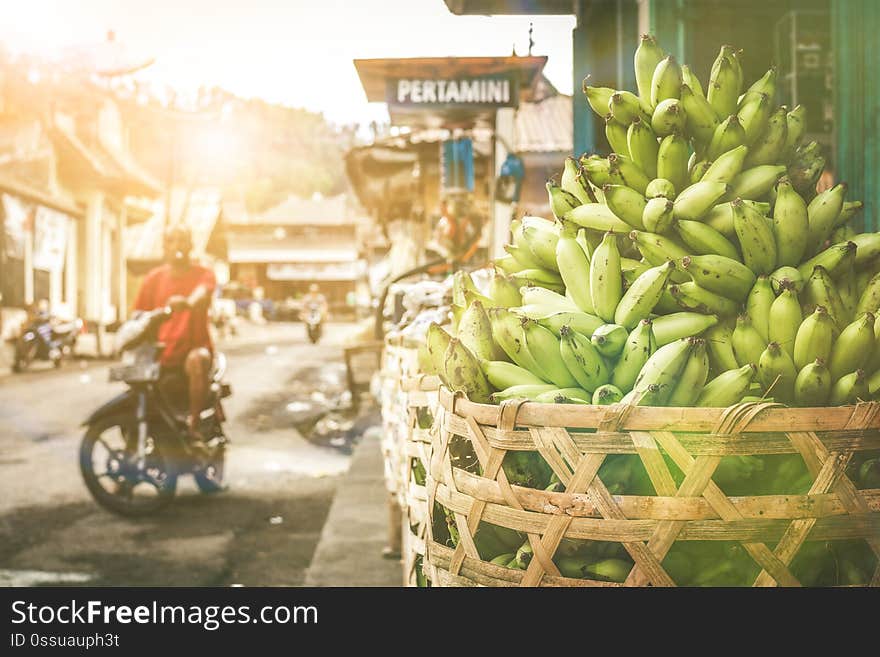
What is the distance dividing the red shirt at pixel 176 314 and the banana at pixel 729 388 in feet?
14.4

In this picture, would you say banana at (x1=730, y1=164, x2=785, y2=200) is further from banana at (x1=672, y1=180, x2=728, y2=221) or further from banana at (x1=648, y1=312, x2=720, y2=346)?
banana at (x1=648, y1=312, x2=720, y2=346)

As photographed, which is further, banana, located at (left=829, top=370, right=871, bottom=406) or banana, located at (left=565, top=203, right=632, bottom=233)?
banana, located at (left=565, top=203, right=632, bottom=233)

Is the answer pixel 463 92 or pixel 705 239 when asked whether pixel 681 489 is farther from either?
pixel 463 92

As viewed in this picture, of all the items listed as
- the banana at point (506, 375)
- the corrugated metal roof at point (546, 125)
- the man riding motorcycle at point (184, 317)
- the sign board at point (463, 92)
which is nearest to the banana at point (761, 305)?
the banana at point (506, 375)

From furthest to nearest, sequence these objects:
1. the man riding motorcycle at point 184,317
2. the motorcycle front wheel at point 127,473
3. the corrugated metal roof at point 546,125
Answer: the corrugated metal roof at point 546,125 → the man riding motorcycle at point 184,317 → the motorcycle front wheel at point 127,473

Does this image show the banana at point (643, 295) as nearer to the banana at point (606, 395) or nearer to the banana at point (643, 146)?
the banana at point (606, 395)

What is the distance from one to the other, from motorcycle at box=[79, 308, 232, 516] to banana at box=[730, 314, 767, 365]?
4042 mm

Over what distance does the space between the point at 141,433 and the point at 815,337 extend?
425 cm

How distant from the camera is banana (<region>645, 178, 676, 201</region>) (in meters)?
1.31

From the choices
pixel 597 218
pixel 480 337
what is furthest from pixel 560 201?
pixel 480 337

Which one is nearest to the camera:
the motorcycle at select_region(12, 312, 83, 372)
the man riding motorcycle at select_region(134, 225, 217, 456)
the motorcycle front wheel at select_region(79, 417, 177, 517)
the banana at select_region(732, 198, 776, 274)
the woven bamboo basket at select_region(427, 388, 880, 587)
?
the woven bamboo basket at select_region(427, 388, 880, 587)

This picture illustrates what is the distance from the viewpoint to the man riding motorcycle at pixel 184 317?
509 centimetres

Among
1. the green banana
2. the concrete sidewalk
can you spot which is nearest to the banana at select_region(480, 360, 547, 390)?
the green banana
